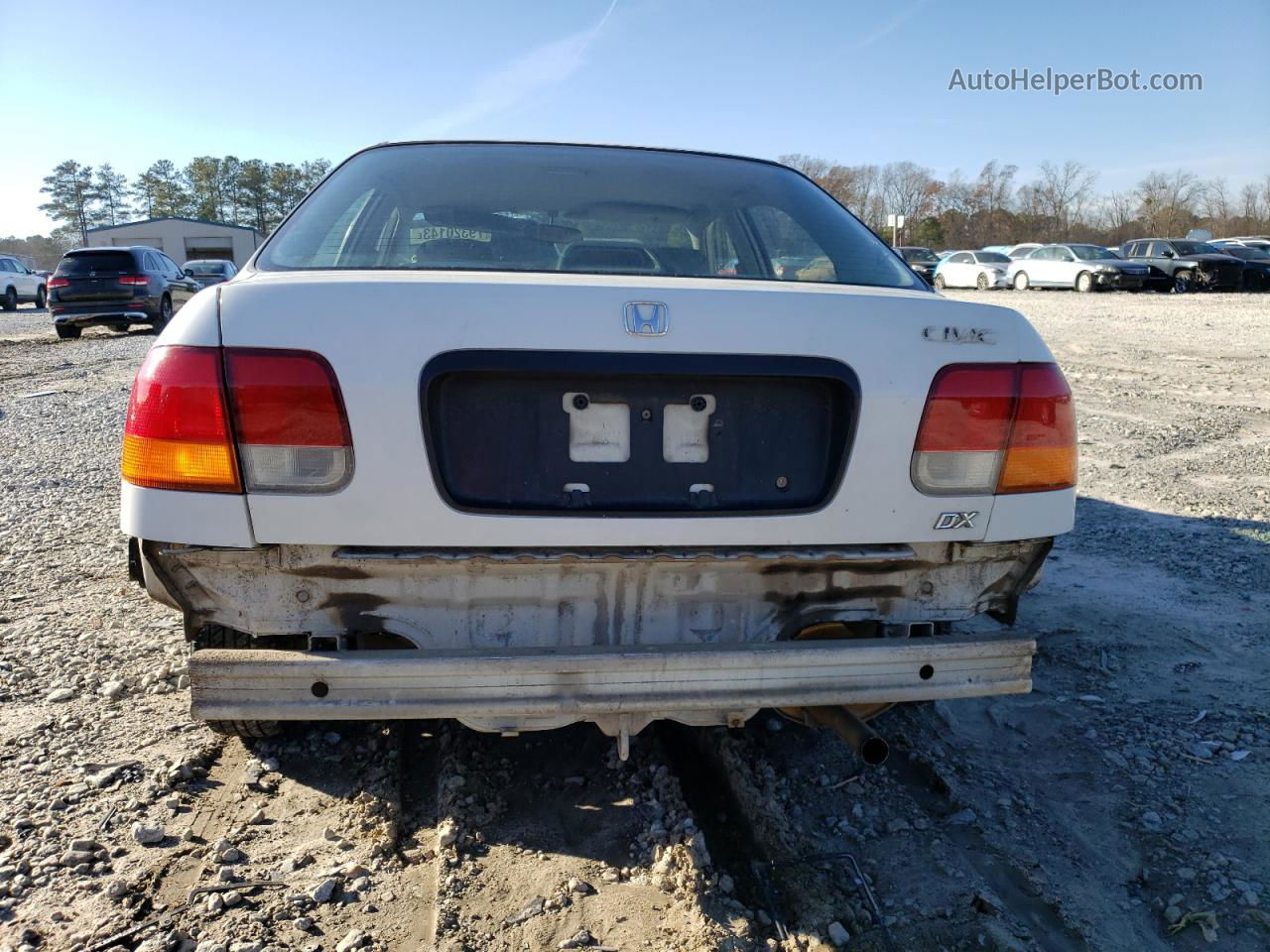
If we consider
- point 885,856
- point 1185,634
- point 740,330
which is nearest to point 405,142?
point 740,330

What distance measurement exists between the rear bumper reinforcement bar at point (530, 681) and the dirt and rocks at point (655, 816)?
1.61 feet

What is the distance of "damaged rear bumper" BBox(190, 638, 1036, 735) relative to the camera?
1.88 meters

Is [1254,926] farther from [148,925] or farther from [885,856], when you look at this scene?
[148,925]

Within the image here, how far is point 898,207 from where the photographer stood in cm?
7956

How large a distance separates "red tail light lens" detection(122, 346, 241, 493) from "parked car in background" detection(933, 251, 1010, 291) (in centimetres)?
3264

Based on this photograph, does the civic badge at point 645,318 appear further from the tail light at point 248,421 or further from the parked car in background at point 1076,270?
the parked car in background at point 1076,270

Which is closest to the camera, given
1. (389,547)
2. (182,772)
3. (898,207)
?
(389,547)

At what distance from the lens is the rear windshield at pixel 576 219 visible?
241 cm

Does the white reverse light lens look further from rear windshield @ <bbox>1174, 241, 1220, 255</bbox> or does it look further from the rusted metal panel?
rear windshield @ <bbox>1174, 241, 1220, 255</bbox>

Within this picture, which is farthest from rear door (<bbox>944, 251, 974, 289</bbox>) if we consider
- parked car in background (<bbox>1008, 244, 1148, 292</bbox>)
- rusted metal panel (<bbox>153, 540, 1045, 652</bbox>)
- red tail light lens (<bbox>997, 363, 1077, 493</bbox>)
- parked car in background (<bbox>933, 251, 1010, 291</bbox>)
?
rusted metal panel (<bbox>153, 540, 1045, 652</bbox>)

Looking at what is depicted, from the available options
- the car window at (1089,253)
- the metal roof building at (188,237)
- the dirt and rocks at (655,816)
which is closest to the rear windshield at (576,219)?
the dirt and rocks at (655,816)

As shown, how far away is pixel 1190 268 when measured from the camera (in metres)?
26.7

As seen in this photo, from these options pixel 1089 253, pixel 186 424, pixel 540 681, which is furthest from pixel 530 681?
pixel 1089 253

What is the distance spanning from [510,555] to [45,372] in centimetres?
1354
